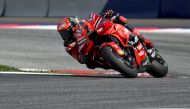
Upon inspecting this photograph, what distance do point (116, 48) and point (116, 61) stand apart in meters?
0.24

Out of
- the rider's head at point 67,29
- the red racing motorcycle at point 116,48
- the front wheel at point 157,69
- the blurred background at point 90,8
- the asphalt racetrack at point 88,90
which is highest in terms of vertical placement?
the blurred background at point 90,8

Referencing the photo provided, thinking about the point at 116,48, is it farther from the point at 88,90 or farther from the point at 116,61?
the point at 88,90

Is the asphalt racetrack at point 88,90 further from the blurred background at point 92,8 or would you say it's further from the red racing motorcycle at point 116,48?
the blurred background at point 92,8

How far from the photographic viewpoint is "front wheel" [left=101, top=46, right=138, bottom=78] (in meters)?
11.0

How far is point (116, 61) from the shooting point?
11.0 metres

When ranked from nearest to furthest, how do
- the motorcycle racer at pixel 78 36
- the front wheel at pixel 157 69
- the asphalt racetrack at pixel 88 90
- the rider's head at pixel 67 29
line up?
the asphalt racetrack at pixel 88 90 < the motorcycle racer at pixel 78 36 < the rider's head at pixel 67 29 < the front wheel at pixel 157 69

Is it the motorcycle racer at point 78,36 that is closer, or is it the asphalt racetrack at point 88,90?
the asphalt racetrack at point 88,90

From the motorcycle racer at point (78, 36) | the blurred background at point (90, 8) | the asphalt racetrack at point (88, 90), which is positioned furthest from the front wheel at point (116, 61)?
the blurred background at point (90, 8)

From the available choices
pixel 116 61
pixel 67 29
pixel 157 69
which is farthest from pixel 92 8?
pixel 116 61

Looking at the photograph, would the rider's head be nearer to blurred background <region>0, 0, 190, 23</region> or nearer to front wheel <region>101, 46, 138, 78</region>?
front wheel <region>101, 46, 138, 78</region>

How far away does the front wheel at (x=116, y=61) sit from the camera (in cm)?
1105

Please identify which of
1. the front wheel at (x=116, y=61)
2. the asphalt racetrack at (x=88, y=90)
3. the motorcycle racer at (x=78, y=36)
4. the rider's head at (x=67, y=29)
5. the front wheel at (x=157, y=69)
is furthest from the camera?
the front wheel at (x=157, y=69)

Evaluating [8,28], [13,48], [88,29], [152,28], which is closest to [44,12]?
[8,28]

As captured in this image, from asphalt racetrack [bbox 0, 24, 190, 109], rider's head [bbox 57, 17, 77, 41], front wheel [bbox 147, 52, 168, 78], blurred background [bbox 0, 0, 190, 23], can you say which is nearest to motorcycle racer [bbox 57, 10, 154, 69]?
rider's head [bbox 57, 17, 77, 41]
